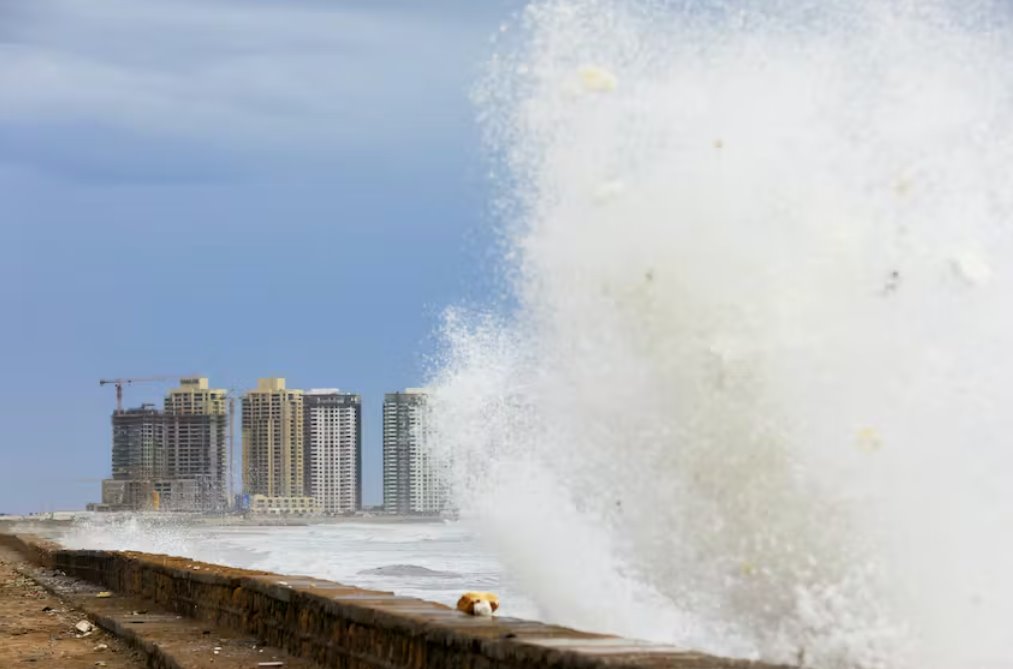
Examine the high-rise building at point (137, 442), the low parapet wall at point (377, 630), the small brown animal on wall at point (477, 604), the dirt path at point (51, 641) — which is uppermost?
the high-rise building at point (137, 442)

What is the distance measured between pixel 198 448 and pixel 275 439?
15.3m

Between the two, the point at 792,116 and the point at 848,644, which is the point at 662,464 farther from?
the point at 792,116

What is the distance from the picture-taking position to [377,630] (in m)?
5.98

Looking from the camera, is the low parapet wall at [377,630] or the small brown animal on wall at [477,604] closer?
the low parapet wall at [377,630]

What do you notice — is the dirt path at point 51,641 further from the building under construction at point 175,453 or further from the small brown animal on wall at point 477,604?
the building under construction at point 175,453

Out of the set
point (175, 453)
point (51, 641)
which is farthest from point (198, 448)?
point (51, 641)

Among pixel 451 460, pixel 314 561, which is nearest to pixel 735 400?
pixel 451 460

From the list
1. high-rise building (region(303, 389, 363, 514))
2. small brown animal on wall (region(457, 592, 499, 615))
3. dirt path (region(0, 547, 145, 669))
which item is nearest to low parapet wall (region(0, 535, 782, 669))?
small brown animal on wall (region(457, 592, 499, 615))

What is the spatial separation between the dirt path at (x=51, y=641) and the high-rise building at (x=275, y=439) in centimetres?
13899

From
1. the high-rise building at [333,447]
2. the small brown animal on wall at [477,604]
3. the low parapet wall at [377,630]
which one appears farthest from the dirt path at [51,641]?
the high-rise building at [333,447]

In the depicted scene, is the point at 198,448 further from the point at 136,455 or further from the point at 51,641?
the point at 51,641

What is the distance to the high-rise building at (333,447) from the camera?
152 metres

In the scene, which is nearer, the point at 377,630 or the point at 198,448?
the point at 377,630

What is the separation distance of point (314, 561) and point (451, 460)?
1986 cm
